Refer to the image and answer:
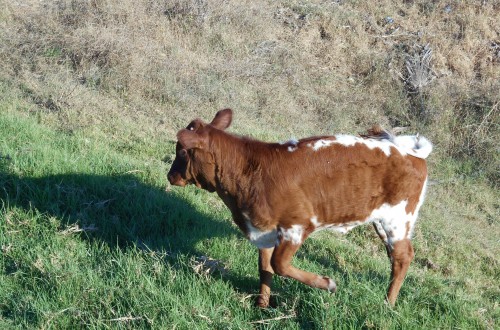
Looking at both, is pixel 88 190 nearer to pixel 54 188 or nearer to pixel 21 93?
pixel 54 188

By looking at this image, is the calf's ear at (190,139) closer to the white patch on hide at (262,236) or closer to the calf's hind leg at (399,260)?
the white patch on hide at (262,236)

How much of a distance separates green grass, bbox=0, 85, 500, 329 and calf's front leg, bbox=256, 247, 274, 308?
0.08m

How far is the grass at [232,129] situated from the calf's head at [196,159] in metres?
0.72

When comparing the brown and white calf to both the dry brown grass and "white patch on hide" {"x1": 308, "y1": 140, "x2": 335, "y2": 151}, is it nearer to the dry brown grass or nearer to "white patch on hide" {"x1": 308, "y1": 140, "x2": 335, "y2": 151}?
"white patch on hide" {"x1": 308, "y1": 140, "x2": 335, "y2": 151}

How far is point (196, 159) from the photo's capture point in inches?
196

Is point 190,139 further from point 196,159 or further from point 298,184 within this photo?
point 298,184

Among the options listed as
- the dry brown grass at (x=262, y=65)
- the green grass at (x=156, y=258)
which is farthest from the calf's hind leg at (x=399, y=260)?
the dry brown grass at (x=262, y=65)

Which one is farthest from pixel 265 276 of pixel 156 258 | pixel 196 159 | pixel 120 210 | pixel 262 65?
pixel 262 65

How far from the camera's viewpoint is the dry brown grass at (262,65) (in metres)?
9.77

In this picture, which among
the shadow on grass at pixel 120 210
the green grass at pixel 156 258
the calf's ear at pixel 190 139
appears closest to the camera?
the green grass at pixel 156 258

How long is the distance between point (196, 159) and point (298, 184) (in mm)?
878

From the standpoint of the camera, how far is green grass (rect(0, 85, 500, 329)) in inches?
174

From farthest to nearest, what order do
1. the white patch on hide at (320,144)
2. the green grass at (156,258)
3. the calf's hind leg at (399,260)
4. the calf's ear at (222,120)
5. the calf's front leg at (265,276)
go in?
the calf's ear at (222,120) → the calf's hind leg at (399,260) → the white patch on hide at (320,144) → the calf's front leg at (265,276) → the green grass at (156,258)

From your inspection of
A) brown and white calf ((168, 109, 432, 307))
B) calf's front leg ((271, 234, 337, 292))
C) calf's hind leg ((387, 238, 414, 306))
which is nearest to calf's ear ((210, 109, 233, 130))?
brown and white calf ((168, 109, 432, 307))
